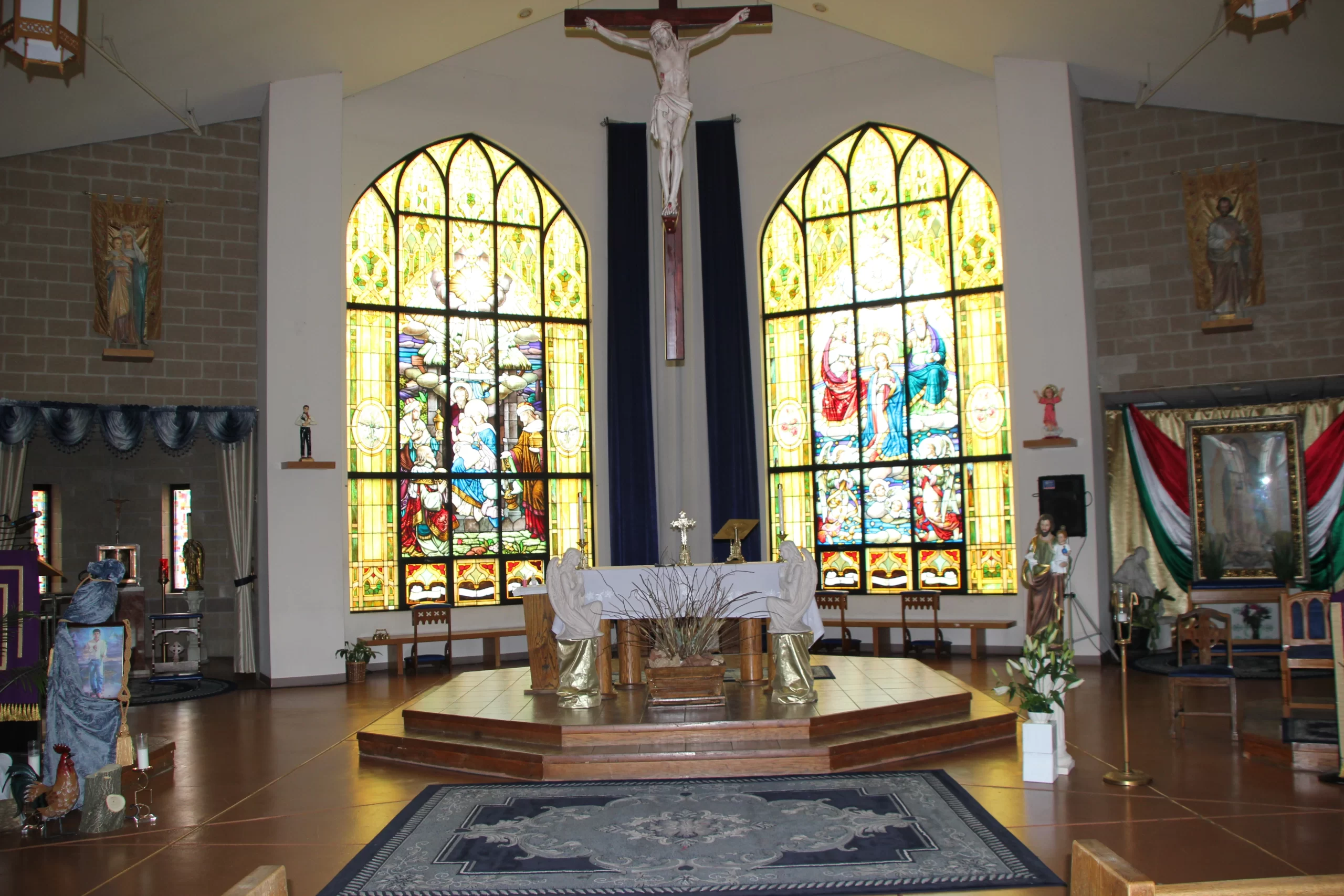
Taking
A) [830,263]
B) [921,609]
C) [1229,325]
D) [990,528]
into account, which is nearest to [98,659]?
[921,609]

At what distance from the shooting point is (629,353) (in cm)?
1241

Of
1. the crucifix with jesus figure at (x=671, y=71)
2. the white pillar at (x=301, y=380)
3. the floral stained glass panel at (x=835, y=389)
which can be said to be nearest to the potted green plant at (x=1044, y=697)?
the crucifix with jesus figure at (x=671, y=71)

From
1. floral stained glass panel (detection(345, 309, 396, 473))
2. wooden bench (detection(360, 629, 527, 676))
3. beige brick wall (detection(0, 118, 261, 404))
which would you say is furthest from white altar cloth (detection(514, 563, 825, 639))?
beige brick wall (detection(0, 118, 261, 404))

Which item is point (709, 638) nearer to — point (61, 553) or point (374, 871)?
point (374, 871)

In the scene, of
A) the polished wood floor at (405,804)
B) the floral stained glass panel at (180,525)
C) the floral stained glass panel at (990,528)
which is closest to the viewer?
the polished wood floor at (405,804)

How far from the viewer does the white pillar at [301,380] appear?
10406 millimetres

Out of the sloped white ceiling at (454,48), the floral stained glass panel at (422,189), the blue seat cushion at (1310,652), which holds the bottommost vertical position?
the blue seat cushion at (1310,652)

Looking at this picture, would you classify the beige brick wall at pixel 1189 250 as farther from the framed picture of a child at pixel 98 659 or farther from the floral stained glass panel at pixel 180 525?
the floral stained glass panel at pixel 180 525

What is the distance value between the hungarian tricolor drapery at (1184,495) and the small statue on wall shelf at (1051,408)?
1.35m

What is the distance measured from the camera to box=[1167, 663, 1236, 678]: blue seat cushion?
6582 mm

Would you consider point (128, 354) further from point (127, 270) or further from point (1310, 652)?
point (1310, 652)

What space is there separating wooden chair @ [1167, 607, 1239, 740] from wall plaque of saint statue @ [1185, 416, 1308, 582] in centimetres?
309

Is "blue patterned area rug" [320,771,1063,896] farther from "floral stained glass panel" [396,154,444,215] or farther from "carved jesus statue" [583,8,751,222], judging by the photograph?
"floral stained glass panel" [396,154,444,215]

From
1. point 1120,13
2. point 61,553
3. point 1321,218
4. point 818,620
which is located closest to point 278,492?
point 61,553
